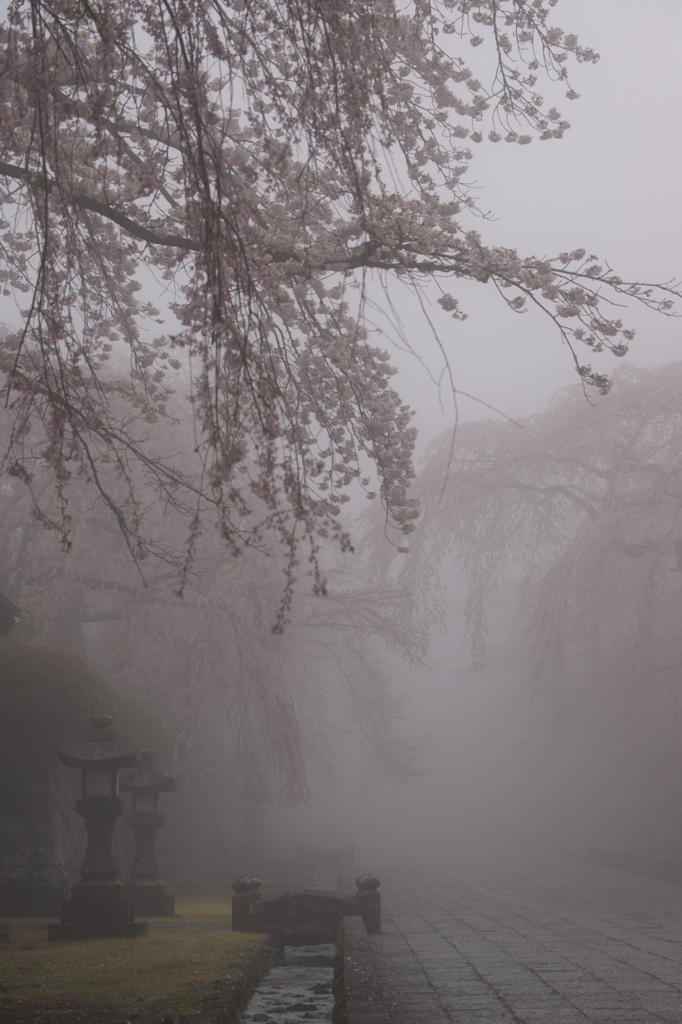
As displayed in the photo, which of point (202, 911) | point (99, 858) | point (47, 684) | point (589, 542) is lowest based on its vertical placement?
point (202, 911)

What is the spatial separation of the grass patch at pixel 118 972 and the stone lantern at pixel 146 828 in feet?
7.69

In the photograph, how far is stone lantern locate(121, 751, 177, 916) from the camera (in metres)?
10.9

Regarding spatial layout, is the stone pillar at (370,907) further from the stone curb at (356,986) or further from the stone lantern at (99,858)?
the stone lantern at (99,858)

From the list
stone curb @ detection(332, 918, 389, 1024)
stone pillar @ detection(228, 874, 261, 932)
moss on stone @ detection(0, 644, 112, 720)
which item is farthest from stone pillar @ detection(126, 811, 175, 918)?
stone curb @ detection(332, 918, 389, 1024)

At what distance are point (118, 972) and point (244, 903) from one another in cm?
313

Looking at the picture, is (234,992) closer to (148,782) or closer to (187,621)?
(148,782)

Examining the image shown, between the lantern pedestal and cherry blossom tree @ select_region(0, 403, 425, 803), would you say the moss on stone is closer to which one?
cherry blossom tree @ select_region(0, 403, 425, 803)

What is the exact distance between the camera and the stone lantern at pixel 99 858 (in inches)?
326

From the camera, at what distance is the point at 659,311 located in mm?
4602

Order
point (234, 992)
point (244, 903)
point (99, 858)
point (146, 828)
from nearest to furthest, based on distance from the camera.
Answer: point (234, 992)
point (99, 858)
point (244, 903)
point (146, 828)

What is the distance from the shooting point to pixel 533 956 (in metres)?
6.54

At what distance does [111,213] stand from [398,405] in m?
2.49

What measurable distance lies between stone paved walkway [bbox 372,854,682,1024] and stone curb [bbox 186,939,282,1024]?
3.35ft

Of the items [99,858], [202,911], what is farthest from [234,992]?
[202,911]
